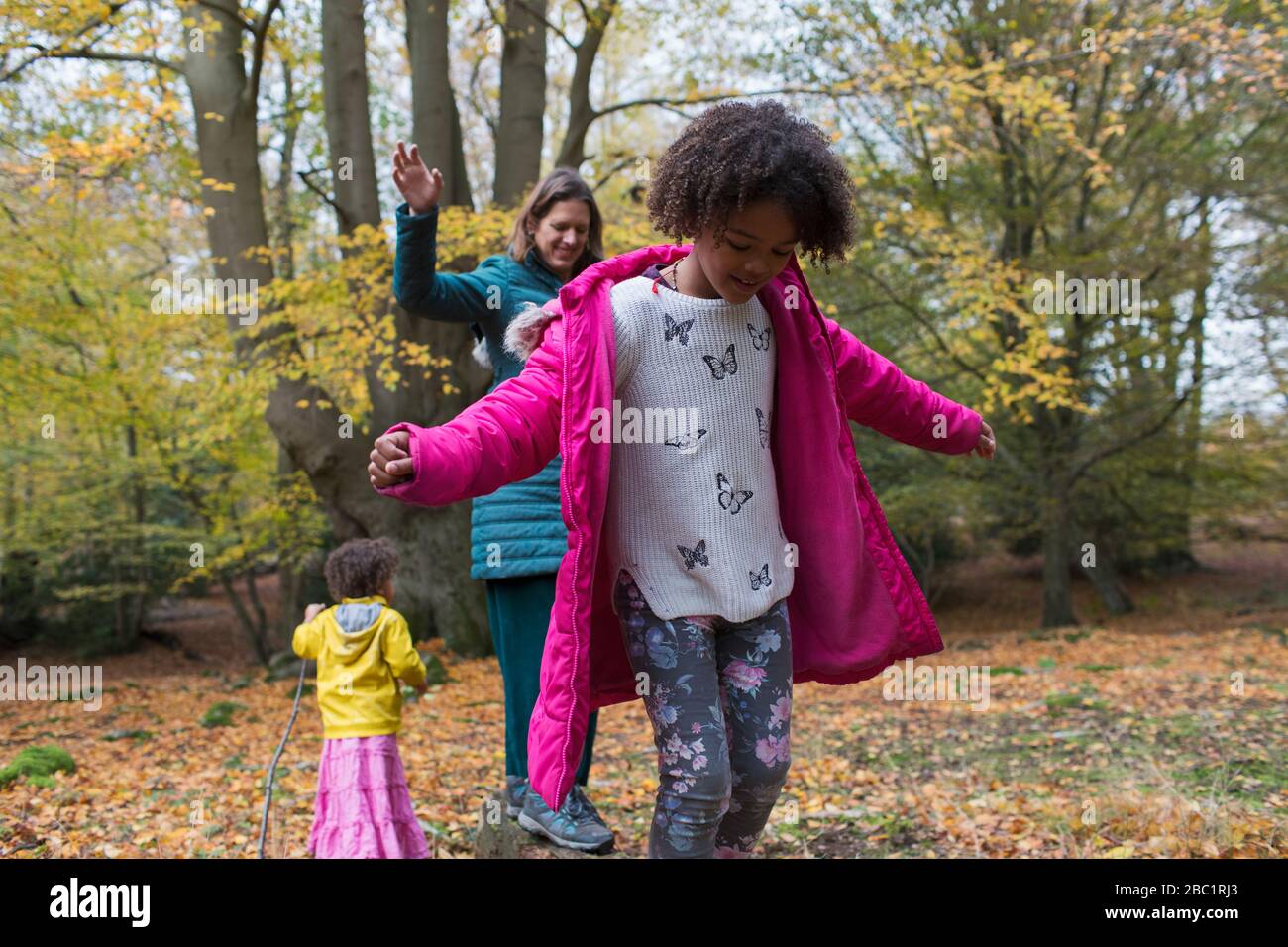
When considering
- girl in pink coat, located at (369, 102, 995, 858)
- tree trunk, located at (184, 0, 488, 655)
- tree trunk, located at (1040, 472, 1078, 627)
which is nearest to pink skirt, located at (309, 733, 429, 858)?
girl in pink coat, located at (369, 102, 995, 858)

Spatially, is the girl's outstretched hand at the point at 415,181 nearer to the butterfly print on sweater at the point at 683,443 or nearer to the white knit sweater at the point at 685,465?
the white knit sweater at the point at 685,465

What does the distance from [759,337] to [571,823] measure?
6.02 ft

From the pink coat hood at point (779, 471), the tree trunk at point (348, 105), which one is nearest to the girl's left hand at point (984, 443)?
the pink coat hood at point (779, 471)

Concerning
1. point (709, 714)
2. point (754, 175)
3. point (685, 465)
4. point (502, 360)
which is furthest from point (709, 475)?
point (502, 360)

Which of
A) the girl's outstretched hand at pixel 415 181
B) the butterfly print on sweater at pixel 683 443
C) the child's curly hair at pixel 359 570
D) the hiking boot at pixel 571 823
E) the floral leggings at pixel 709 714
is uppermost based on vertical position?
the girl's outstretched hand at pixel 415 181

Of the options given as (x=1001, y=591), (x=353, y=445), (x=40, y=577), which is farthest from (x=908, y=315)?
(x=40, y=577)

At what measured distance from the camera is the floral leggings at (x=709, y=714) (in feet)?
7.68

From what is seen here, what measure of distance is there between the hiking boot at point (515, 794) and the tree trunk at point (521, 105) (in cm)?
700

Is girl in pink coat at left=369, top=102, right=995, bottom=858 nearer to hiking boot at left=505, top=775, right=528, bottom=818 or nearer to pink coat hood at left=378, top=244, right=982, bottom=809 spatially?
pink coat hood at left=378, top=244, right=982, bottom=809

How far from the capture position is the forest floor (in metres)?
3.74

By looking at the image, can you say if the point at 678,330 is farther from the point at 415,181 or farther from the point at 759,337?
the point at 415,181
